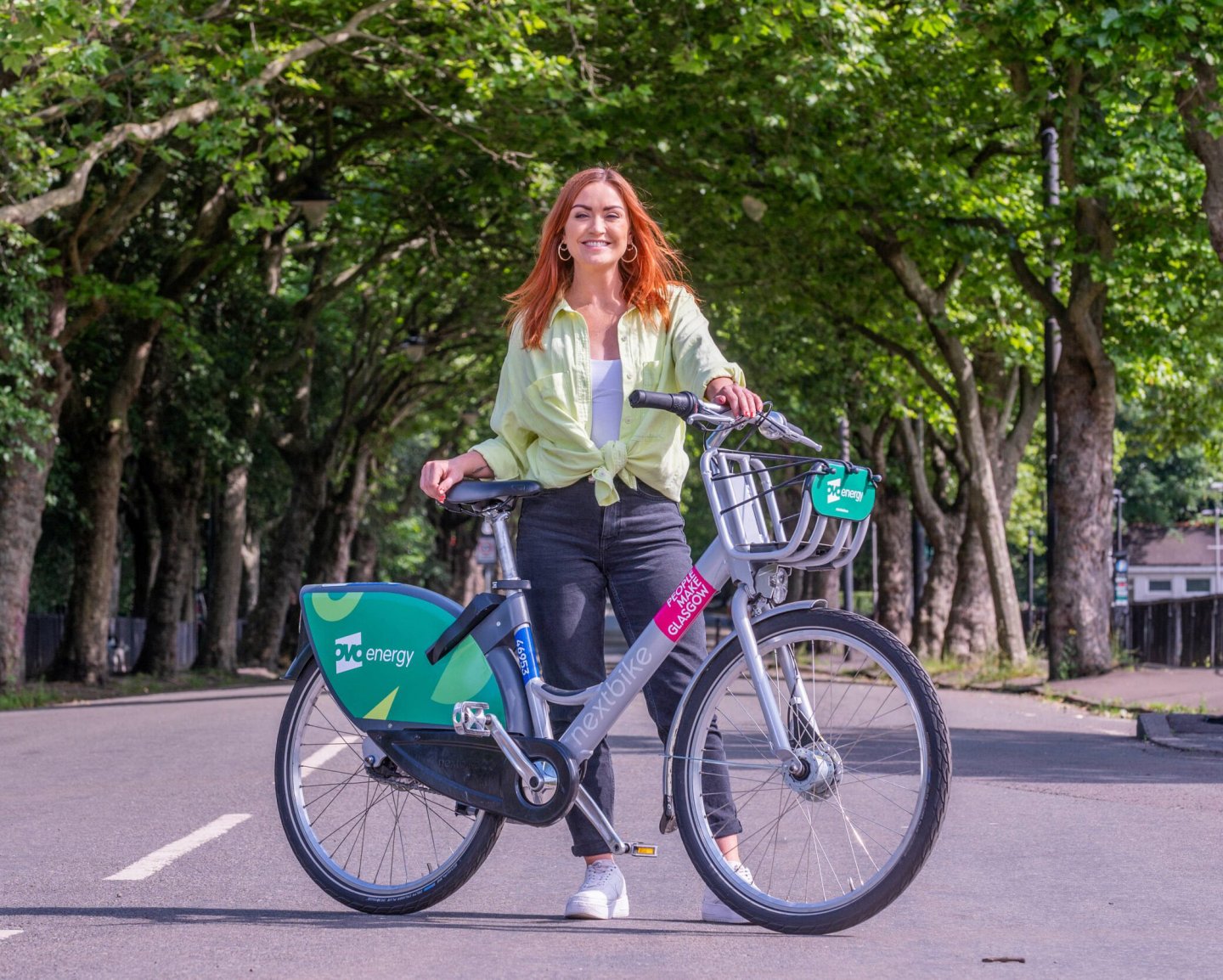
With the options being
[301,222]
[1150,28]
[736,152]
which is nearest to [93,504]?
[301,222]

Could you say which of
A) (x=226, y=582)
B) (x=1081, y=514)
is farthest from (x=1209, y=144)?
(x=226, y=582)

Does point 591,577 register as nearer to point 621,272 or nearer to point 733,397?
point 733,397

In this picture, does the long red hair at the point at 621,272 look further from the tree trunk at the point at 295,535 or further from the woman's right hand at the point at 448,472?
the tree trunk at the point at 295,535

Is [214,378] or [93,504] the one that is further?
[214,378]

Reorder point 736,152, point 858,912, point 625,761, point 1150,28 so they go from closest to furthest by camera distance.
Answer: point 858,912 → point 625,761 → point 1150,28 → point 736,152

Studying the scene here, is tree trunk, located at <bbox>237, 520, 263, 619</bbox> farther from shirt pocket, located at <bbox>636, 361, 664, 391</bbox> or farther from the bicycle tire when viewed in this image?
shirt pocket, located at <bbox>636, 361, 664, 391</bbox>

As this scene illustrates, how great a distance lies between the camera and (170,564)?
28.7m

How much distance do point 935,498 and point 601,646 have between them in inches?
1231

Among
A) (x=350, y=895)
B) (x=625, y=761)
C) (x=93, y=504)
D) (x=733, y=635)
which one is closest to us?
(x=733, y=635)

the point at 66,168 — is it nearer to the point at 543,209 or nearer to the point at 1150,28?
the point at 543,209

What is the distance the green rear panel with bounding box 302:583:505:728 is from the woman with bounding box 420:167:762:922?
23 centimetres

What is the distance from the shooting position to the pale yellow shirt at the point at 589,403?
16.3 ft

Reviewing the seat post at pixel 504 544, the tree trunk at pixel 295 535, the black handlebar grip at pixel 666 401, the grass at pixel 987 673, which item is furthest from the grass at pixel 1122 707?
the tree trunk at pixel 295 535

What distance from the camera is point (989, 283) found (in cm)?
2495
